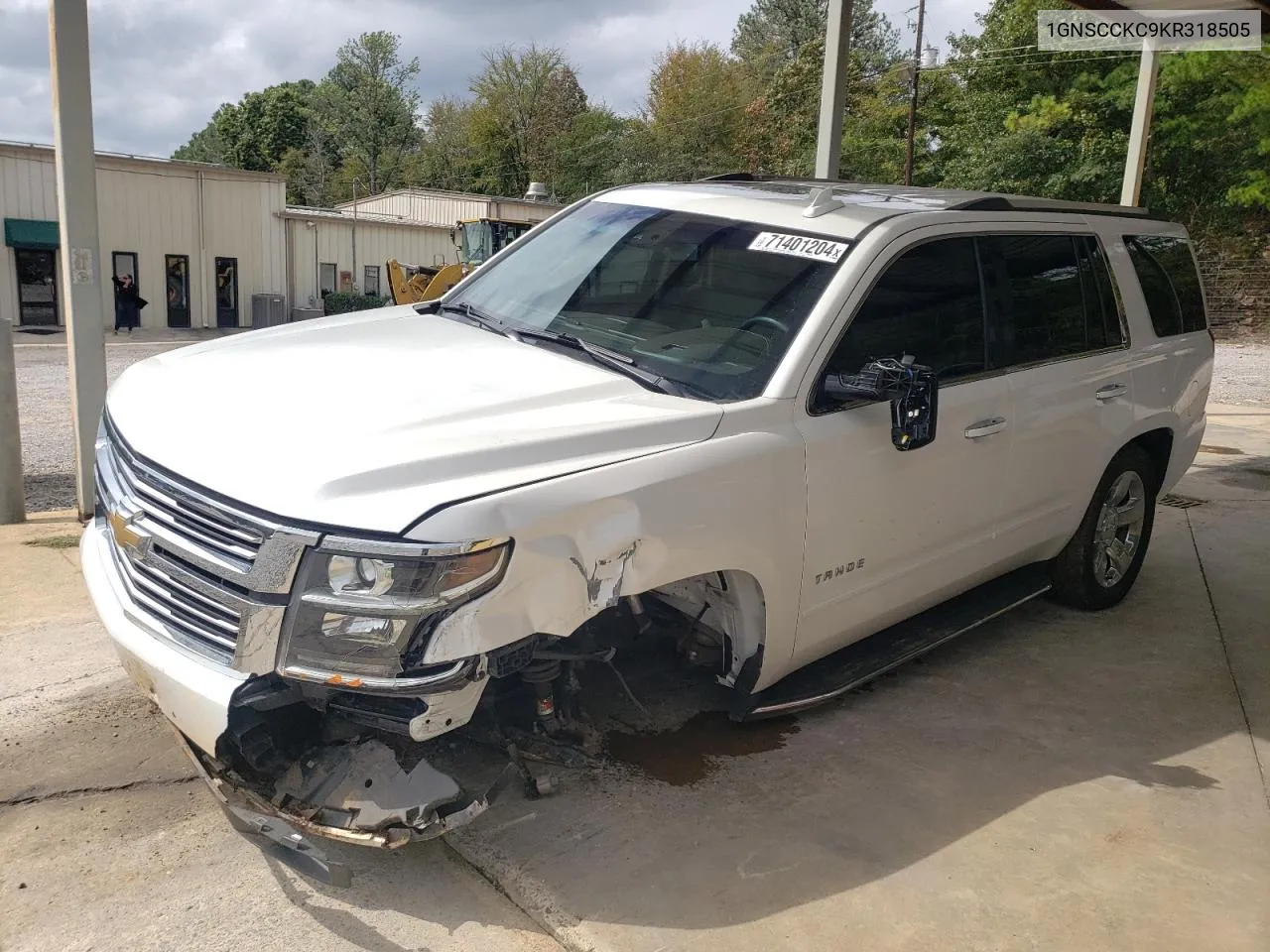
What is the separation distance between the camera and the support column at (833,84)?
746 cm

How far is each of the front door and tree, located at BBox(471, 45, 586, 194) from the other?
189ft

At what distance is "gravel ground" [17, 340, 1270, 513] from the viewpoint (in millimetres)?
8297

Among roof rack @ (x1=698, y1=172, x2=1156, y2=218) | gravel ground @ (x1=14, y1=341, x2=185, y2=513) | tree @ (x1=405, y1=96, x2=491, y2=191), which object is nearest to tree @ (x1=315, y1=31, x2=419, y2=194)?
tree @ (x1=405, y1=96, x2=491, y2=191)

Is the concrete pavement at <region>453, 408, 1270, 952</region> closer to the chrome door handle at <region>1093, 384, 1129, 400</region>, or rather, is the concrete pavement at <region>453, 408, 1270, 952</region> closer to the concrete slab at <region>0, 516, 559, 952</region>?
the concrete slab at <region>0, 516, 559, 952</region>

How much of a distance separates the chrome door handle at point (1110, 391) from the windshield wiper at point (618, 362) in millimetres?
2398

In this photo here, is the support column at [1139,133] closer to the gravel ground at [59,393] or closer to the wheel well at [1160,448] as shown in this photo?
the gravel ground at [59,393]

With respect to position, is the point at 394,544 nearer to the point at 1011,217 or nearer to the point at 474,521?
the point at 474,521

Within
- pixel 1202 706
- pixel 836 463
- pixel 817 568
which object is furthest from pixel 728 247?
pixel 1202 706

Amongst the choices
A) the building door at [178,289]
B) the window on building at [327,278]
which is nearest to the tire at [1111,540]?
the building door at [178,289]

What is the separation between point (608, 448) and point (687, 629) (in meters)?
0.97

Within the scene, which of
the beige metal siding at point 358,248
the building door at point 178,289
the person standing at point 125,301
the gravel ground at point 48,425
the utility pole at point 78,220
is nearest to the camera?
the utility pole at point 78,220

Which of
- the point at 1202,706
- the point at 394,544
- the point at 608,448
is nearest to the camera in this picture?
the point at 394,544

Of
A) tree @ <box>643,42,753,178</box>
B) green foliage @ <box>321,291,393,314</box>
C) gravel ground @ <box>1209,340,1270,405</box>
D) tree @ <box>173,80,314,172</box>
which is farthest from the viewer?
tree @ <box>173,80,314,172</box>

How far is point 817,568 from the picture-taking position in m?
3.48
